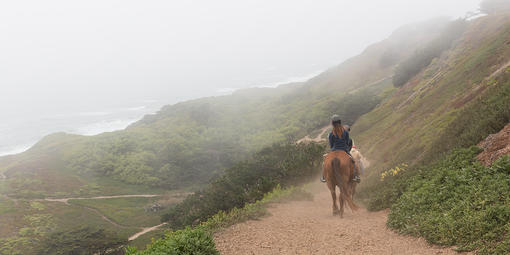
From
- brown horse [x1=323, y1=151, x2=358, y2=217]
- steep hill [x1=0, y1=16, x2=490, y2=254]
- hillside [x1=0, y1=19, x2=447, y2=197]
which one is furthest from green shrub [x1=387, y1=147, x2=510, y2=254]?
hillside [x1=0, y1=19, x2=447, y2=197]

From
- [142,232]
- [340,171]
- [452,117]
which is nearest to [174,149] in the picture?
[142,232]

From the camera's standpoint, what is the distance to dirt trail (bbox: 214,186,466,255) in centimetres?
785

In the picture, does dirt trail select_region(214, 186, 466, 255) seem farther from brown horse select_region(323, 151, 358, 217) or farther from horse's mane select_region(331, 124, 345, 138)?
horse's mane select_region(331, 124, 345, 138)

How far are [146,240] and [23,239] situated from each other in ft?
78.2

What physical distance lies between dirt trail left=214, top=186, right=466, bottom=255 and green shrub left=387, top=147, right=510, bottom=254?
0.41m

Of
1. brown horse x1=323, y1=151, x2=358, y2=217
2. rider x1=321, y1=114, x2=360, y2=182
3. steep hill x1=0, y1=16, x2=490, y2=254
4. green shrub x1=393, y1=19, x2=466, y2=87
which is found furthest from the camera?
steep hill x1=0, y1=16, x2=490, y2=254

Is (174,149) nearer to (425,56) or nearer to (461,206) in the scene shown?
(425,56)

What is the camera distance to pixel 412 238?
7.99 meters

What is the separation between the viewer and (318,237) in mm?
9273

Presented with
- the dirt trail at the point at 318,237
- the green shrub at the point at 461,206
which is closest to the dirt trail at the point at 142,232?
the dirt trail at the point at 318,237

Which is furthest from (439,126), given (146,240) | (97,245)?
(146,240)

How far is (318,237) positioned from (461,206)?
3.76 metres

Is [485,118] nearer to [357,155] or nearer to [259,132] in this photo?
[357,155]

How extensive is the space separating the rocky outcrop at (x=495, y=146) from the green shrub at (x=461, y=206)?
26 centimetres
